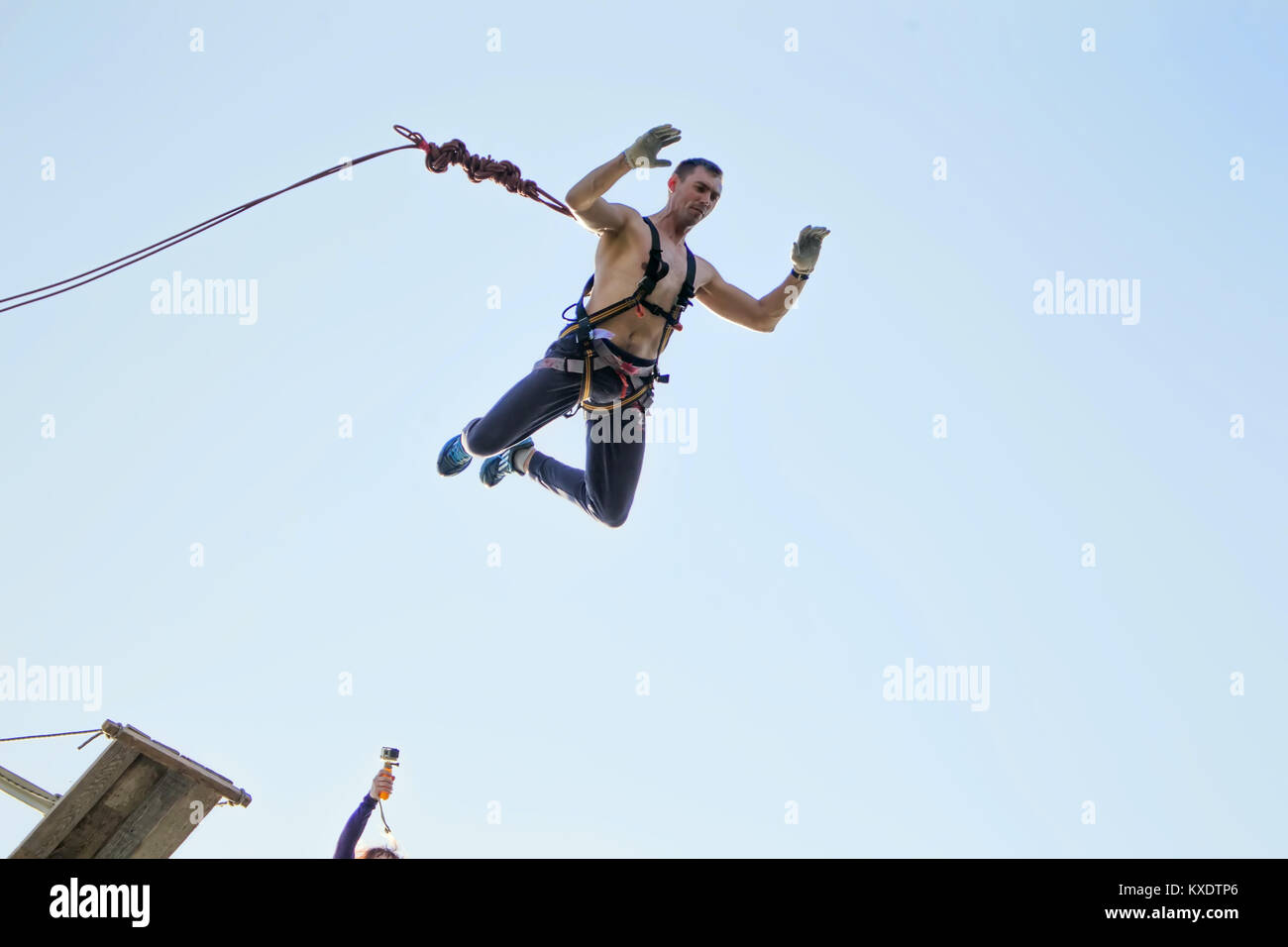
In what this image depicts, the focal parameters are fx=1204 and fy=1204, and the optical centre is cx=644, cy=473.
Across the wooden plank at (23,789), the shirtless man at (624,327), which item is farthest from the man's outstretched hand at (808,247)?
the wooden plank at (23,789)

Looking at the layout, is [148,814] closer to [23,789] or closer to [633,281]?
[23,789]

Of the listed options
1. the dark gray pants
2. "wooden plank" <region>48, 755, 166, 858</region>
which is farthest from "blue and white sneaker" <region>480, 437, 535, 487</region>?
"wooden plank" <region>48, 755, 166, 858</region>

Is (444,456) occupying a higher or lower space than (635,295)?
lower

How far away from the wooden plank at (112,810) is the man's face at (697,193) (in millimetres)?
4223

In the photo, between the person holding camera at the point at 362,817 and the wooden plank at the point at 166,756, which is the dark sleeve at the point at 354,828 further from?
the wooden plank at the point at 166,756

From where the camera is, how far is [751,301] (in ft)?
25.3

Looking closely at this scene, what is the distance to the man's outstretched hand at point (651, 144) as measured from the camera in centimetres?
623

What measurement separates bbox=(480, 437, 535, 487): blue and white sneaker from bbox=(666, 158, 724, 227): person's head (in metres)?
2.23
